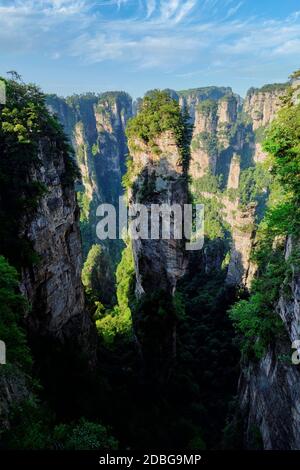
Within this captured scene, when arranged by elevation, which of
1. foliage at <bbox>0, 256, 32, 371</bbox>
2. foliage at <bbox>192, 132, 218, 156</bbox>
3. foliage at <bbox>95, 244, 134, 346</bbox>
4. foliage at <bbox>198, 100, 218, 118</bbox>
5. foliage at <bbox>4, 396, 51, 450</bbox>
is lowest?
foliage at <bbox>95, 244, 134, 346</bbox>

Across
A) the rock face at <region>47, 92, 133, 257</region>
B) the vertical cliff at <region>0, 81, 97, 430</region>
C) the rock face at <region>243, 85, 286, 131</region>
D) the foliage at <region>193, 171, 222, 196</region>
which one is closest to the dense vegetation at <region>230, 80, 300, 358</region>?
the vertical cliff at <region>0, 81, 97, 430</region>

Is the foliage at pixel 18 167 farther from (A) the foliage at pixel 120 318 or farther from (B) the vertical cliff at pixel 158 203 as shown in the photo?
(A) the foliage at pixel 120 318

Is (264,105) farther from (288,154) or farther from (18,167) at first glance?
(18,167)

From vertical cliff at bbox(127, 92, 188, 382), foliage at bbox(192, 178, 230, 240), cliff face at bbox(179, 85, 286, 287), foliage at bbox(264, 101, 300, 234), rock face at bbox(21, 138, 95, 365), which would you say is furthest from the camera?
cliff face at bbox(179, 85, 286, 287)

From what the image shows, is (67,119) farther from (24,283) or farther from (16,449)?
(16,449)

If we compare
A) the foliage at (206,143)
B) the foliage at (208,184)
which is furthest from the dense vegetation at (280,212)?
the foliage at (206,143)

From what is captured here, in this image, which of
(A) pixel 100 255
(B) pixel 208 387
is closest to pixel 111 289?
(A) pixel 100 255

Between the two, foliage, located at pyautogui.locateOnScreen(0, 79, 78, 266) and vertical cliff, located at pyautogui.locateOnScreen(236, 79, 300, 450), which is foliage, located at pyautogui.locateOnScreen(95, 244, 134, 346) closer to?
vertical cliff, located at pyautogui.locateOnScreen(236, 79, 300, 450)
